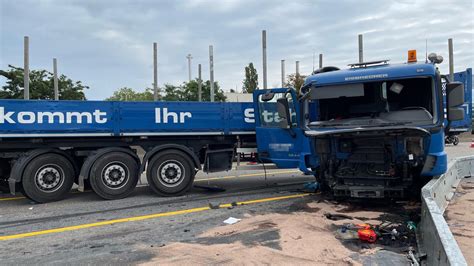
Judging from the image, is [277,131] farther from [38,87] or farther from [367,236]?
[38,87]

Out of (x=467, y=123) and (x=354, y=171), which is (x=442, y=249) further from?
(x=467, y=123)

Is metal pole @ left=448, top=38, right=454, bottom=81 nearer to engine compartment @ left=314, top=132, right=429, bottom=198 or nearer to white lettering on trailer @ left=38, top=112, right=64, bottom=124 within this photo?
engine compartment @ left=314, top=132, right=429, bottom=198

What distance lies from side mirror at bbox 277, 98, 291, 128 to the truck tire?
320 centimetres

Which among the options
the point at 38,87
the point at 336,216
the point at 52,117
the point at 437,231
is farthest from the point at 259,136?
the point at 38,87

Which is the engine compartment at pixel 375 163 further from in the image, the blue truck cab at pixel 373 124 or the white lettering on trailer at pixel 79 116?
the white lettering on trailer at pixel 79 116

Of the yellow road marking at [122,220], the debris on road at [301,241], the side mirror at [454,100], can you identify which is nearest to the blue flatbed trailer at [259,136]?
the side mirror at [454,100]

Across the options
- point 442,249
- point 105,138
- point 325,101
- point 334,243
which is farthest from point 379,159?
point 105,138

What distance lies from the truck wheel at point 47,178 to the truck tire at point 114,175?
0.54 metres

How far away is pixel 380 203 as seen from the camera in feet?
24.2

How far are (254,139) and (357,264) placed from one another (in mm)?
5562

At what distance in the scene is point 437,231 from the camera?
3.71 metres

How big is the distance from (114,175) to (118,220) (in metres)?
1.92

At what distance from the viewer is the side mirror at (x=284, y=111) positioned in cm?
806

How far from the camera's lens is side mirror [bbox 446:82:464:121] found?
655cm
